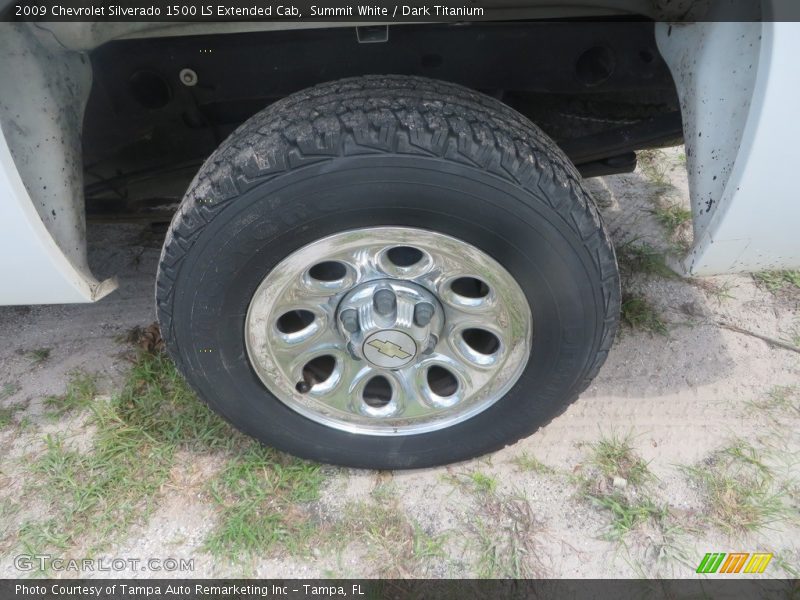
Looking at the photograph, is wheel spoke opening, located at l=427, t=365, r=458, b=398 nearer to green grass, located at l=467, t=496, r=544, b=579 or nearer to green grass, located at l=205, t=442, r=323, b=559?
green grass, located at l=467, t=496, r=544, b=579

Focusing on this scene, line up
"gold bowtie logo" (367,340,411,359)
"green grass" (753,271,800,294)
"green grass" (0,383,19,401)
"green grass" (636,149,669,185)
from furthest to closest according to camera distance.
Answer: "green grass" (636,149,669,185)
"green grass" (753,271,800,294)
"green grass" (0,383,19,401)
"gold bowtie logo" (367,340,411,359)

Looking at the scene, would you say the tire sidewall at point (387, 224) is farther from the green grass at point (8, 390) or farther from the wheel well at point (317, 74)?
the green grass at point (8, 390)

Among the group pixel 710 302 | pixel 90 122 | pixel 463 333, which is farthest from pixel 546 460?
pixel 90 122

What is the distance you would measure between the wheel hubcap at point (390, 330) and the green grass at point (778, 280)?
1.53m

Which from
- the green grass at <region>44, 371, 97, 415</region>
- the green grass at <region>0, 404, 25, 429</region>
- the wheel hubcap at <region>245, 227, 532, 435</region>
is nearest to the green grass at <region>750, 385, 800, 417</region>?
the wheel hubcap at <region>245, 227, 532, 435</region>

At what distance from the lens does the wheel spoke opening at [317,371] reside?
1931 mm

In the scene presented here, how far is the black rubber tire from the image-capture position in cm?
149

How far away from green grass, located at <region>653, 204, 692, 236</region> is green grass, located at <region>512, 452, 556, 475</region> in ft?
5.02

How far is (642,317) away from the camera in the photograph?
2.56m

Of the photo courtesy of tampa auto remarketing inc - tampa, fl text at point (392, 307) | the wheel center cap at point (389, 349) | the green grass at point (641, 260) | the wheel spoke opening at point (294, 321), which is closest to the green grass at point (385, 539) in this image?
the photo courtesy of tampa auto remarketing inc - tampa, fl text at point (392, 307)

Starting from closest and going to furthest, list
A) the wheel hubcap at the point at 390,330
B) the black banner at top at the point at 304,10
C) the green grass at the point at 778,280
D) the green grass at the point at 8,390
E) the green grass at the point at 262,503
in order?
the black banner at top at the point at 304,10 → the wheel hubcap at the point at 390,330 → the green grass at the point at 262,503 → the green grass at the point at 8,390 → the green grass at the point at 778,280

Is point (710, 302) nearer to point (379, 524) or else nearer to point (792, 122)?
point (792, 122)

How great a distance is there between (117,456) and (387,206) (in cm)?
136

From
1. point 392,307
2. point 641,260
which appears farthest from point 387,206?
point 641,260
